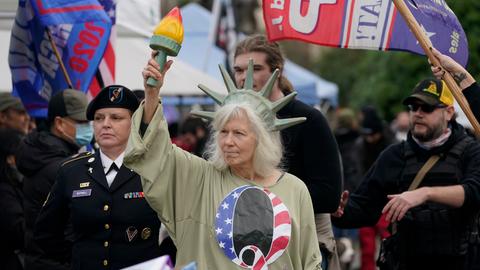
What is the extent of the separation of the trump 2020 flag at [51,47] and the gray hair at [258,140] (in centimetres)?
253

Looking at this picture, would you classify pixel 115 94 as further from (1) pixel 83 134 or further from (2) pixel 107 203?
(1) pixel 83 134

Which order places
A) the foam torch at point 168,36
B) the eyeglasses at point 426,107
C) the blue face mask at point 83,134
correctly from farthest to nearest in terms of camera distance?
the blue face mask at point 83,134 < the eyeglasses at point 426,107 < the foam torch at point 168,36

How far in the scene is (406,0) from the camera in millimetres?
5703

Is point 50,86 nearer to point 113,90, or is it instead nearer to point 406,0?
point 113,90

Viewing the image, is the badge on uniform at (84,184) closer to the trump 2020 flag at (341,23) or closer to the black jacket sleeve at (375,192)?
the trump 2020 flag at (341,23)

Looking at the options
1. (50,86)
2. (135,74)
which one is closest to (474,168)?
(50,86)

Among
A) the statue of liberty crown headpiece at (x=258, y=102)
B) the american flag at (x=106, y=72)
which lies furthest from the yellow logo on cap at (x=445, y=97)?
the american flag at (x=106, y=72)

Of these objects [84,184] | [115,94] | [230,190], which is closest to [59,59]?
[115,94]

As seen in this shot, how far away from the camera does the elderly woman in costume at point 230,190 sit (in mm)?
4512

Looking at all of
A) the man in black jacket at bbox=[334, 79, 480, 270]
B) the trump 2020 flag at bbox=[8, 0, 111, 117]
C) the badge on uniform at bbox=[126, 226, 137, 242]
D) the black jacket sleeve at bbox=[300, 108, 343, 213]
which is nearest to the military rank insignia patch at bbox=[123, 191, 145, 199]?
the badge on uniform at bbox=[126, 226, 137, 242]

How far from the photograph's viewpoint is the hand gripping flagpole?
5062 millimetres

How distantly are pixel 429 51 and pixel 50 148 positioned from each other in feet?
8.97

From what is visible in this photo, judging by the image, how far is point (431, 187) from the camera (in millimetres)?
6098

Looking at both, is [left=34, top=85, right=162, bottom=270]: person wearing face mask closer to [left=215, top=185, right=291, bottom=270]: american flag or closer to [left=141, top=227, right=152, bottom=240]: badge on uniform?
[left=141, top=227, right=152, bottom=240]: badge on uniform
